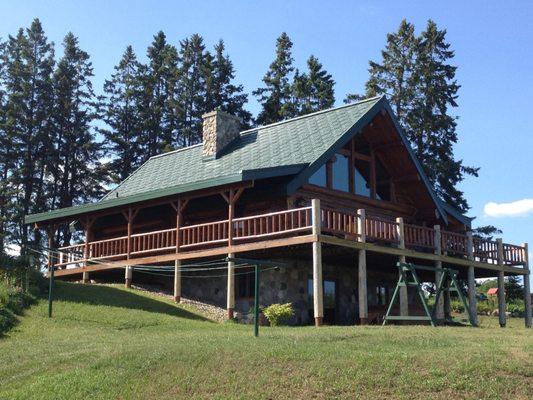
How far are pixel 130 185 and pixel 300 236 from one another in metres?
12.0

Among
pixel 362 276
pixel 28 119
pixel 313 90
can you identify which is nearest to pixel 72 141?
pixel 28 119

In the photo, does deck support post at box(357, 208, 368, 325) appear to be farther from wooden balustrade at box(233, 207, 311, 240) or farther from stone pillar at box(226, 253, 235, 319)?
stone pillar at box(226, 253, 235, 319)

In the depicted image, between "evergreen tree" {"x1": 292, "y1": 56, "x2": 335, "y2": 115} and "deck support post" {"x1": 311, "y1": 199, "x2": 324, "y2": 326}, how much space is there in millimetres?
26468

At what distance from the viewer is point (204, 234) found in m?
24.1

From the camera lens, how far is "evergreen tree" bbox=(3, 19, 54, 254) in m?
41.4

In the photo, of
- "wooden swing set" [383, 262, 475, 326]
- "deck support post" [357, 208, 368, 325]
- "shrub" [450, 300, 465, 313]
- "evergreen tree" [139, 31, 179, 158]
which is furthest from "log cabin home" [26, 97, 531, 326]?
"evergreen tree" [139, 31, 179, 158]

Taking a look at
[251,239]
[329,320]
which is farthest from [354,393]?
[329,320]

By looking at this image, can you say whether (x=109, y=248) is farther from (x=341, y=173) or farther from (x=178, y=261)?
(x=341, y=173)

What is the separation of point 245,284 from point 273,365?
462 inches

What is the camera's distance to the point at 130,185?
3064cm

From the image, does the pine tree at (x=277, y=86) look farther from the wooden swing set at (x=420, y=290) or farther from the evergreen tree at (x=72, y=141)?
the wooden swing set at (x=420, y=290)

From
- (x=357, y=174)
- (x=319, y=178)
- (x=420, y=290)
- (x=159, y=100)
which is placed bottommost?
(x=420, y=290)

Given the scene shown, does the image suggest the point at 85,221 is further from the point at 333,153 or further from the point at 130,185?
the point at 333,153

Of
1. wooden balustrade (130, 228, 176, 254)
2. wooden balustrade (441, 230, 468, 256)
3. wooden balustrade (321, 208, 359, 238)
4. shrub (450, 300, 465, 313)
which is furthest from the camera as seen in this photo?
shrub (450, 300, 465, 313)
